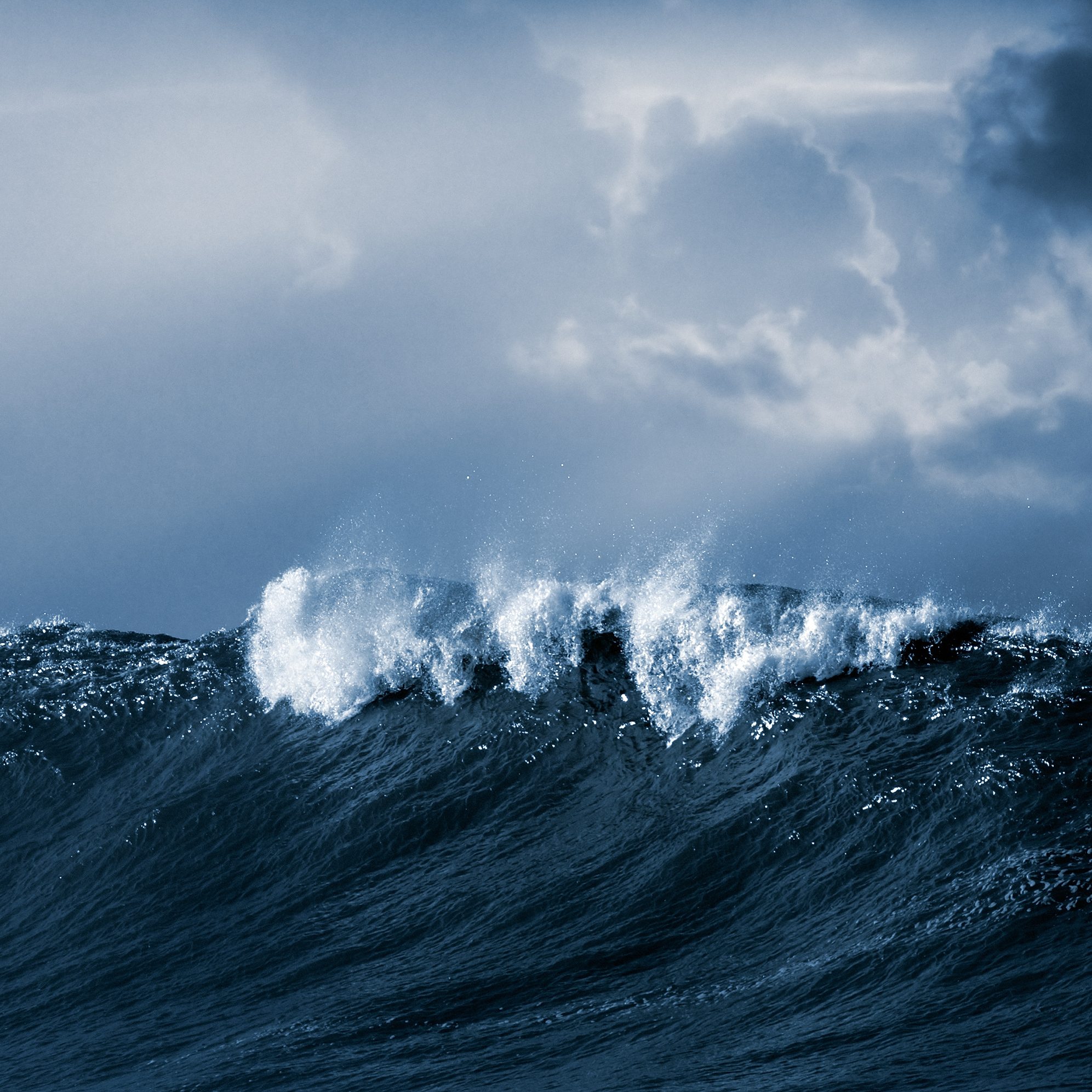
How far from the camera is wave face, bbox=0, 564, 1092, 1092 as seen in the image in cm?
693

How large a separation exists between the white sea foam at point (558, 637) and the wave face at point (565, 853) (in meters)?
0.05

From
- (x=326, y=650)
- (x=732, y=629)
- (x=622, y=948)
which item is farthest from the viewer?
(x=326, y=650)

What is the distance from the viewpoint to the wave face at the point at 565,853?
22.7 feet

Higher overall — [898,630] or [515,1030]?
[898,630]

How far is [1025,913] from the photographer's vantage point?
23.7ft

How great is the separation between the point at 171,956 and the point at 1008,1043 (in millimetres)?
7331

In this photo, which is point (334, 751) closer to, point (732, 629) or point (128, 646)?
point (732, 629)

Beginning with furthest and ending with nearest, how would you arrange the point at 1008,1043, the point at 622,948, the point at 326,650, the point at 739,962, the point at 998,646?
the point at 326,650, the point at 998,646, the point at 622,948, the point at 739,962, the point at 1008,1043

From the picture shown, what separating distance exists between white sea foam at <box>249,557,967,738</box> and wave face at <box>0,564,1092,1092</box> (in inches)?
2.0

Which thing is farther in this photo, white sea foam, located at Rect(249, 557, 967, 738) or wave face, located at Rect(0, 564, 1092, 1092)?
white sea foam, located at Rect(249, 557, 967, 738)

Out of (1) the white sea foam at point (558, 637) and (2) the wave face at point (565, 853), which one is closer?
(2) the wave face at point (565, 853)

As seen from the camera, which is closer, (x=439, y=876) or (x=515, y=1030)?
(x=515, y=1030)

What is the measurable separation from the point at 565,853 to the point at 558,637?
4543mm

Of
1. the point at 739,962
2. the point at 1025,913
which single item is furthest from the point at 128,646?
the point at 1025,913
